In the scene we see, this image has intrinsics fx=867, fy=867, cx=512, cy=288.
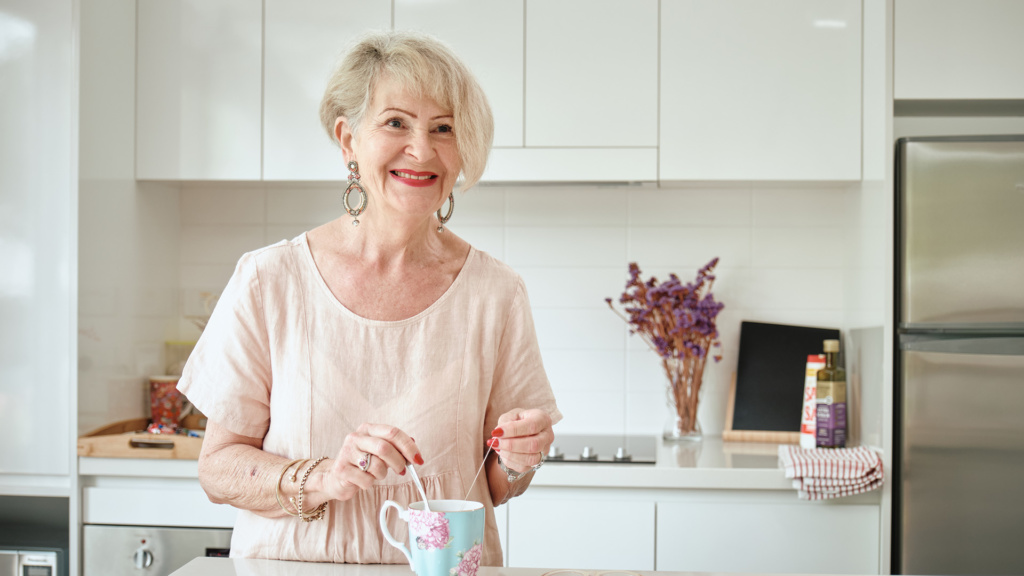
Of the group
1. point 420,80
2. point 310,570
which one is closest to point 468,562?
point 310,570

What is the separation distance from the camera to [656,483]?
2.05m

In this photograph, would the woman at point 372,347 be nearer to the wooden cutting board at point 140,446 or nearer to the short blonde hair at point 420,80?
the short blonde hair at point 420,80

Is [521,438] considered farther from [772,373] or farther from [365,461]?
[772,373]

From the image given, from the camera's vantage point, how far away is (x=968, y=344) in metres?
1.95

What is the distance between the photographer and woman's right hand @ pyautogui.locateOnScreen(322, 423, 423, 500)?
0.93m

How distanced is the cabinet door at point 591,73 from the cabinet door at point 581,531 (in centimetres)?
91

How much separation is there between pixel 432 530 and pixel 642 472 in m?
1.27

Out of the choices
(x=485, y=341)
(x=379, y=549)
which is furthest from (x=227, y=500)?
(x=485, y=341)

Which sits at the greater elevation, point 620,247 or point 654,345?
point 620,247

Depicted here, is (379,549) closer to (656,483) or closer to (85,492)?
(656,483)

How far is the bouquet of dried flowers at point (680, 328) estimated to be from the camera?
7.69 feet

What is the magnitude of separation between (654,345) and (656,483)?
0.46 metres

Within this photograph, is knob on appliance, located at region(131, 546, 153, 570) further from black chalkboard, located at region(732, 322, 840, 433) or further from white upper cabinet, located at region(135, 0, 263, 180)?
black chalkboard, located at region(732, 322, 840, 433)

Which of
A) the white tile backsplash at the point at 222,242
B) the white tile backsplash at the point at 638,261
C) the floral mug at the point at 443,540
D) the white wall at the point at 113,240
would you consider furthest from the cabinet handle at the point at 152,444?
the floral mug at the point at 443,540
